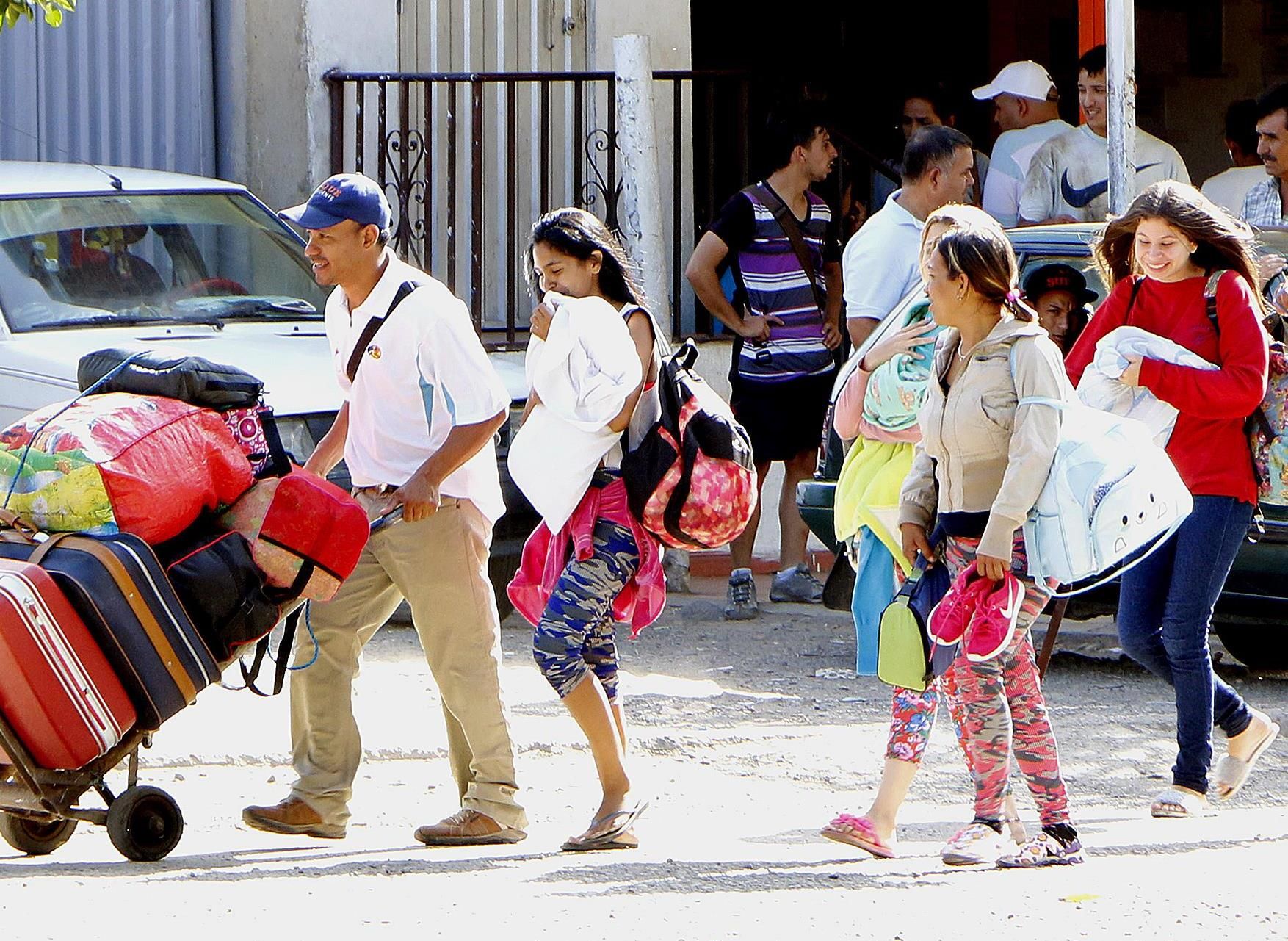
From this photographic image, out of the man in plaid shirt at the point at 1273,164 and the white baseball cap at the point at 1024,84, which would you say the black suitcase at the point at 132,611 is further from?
the white baseball cap at the point at 1024,84

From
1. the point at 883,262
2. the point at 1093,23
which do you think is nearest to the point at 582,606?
the point at 883,262

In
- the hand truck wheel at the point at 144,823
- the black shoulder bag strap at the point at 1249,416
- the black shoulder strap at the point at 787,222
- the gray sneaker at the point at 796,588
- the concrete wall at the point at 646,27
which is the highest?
the concrete wall at the point at 646,27

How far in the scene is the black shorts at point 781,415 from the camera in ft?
30.6

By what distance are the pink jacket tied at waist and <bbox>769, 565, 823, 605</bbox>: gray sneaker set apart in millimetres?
3956

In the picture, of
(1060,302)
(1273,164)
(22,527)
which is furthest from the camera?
(1273,164)

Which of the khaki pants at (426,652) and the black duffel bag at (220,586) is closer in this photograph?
the black duffel bag at (220,586)

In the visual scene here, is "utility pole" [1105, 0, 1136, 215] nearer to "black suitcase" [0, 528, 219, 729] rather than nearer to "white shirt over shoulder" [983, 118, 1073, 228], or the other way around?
"white shirt over shoulder" [983, 118, 1073, 228]

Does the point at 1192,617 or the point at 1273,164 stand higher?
the point at 1273,164

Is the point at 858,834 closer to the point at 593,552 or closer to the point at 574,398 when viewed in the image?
the point at 593,552

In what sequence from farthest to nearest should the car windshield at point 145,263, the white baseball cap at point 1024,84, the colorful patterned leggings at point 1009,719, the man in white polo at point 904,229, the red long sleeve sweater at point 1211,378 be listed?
the white baseball cap at point 1024,84
the car windshield at point 145,263
the man in white polo at point 904,229
the red long sleeve sweater at point 1211,378
the colorful patterned leggings at point 1009,719

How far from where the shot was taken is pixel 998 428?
502cm

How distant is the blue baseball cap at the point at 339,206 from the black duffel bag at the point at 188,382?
Result: 0.47 m

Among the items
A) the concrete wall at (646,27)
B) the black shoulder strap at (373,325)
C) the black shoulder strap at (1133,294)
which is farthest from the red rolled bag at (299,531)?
the concrete wall at (646,27)

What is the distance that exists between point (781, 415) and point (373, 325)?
4.23m
